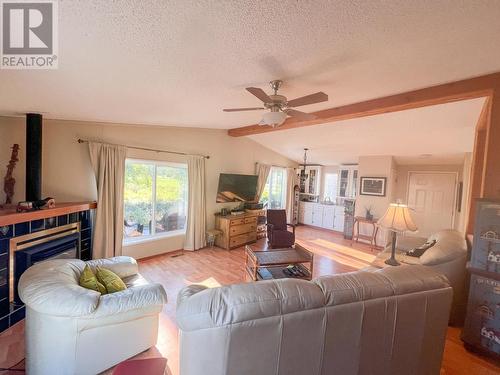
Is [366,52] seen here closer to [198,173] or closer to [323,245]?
[198,173]

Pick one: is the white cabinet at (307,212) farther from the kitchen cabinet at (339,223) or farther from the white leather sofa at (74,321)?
the white leather sofa at (74,321)

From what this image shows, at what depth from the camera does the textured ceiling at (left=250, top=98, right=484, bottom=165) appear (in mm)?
3211

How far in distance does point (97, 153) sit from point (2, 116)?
1.03 meters

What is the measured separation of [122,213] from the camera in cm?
371

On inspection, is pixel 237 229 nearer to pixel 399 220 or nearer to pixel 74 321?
pixel 399 220

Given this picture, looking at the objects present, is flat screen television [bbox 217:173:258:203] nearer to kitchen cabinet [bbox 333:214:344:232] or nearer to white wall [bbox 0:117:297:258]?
white wall [bbox 0:117:297:258]

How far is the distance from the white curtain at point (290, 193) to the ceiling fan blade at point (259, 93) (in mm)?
5330

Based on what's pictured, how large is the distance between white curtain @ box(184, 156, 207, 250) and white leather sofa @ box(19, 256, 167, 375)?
2.83 metres

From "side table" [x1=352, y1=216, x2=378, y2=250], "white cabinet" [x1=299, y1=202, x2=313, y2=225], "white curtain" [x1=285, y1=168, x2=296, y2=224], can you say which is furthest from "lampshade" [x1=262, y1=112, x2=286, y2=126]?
"white cabinet" [x1=299, y1=202, x2=313, y2=225]

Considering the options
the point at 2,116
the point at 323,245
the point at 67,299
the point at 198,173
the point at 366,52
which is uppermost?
the point at 366,52

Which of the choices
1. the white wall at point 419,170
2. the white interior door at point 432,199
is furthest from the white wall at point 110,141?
the white interior door at point 432,199

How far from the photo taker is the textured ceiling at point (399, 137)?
3211 mm

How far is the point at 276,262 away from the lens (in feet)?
9.87

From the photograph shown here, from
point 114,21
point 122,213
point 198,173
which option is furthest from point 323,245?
point 114,21
